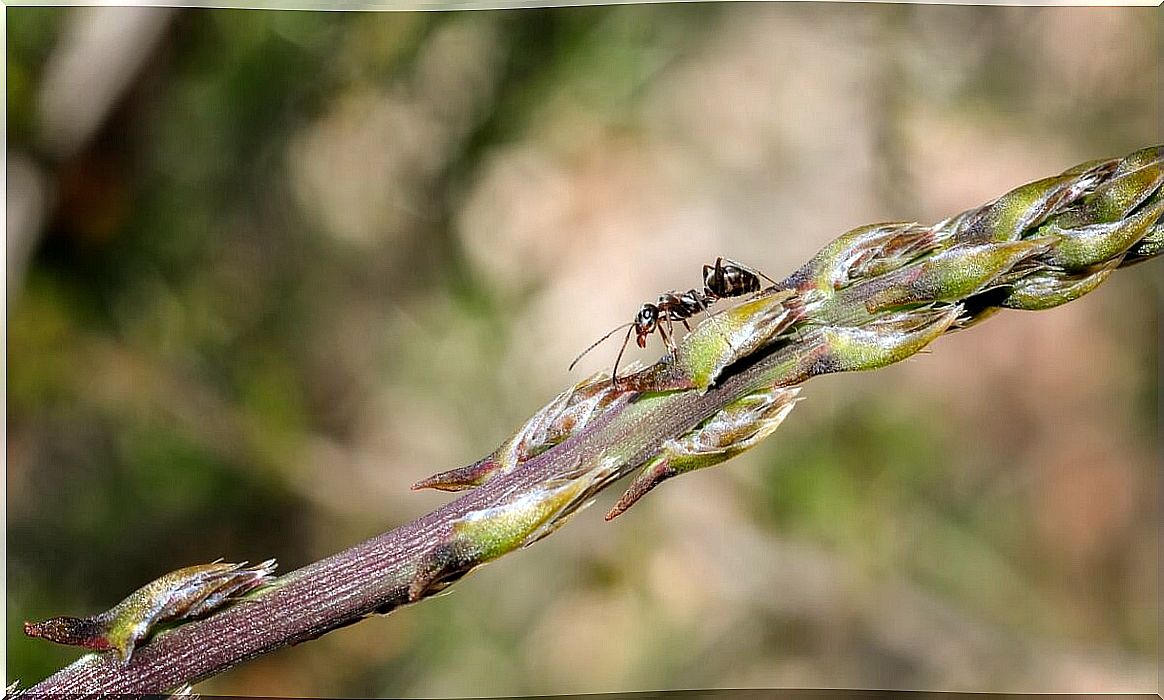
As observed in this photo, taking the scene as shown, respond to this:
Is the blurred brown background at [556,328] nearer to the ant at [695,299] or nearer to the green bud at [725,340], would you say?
the ant at [695,299]

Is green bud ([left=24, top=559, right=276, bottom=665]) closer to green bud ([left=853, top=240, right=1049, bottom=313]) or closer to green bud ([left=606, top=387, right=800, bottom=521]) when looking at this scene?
green bud ([left=606, top=387, right=800, bottom=521])

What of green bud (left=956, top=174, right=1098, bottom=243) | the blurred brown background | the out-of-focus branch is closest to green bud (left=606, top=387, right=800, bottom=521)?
the out-of-focus branch

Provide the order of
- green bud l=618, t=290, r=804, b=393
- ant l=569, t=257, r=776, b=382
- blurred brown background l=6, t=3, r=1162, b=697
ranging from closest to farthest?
1. green bud l=618, t=290, r=804, b=393
2. ant l=569, t=257, r=776, b=382
3. blurred brown background l=6, t=3, r=1162, b=697

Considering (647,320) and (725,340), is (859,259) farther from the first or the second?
(647,320)

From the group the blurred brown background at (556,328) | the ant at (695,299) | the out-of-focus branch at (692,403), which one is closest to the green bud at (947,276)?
the out-of-focus branch at (692,403)

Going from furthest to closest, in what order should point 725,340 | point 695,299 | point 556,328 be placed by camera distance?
point 556,328 → point 695,299 → point 725,340

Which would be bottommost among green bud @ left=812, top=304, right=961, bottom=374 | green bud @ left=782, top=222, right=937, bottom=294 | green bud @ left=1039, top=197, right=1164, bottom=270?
green bud @ left=812, top=304, right=961, bottom=374

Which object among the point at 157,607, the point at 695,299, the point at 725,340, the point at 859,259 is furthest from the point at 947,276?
the point at 157,607
